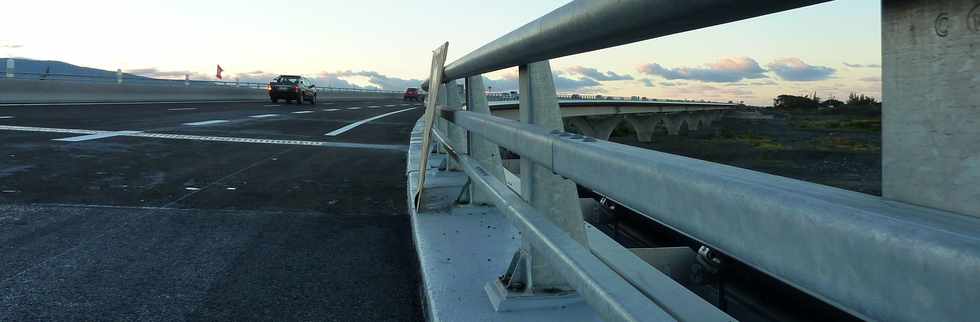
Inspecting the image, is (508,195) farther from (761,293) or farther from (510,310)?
(761,293)

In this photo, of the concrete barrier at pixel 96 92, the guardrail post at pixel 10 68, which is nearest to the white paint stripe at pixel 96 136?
the concrete barrier at pixel 96 92

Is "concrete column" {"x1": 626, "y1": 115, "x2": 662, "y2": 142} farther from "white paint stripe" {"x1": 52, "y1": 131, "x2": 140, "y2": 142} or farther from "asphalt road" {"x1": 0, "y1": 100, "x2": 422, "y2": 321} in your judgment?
"asphalt road" {"x1": 0, "y1": 100, "x2": 422, "y2": 321}

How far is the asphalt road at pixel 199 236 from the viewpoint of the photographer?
3084 mm

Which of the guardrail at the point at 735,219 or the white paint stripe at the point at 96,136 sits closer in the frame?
the guardrail at the point at 735,219

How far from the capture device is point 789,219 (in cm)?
87

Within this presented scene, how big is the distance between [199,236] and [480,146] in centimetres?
189

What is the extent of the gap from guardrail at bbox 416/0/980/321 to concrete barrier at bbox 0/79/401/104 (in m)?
26.3

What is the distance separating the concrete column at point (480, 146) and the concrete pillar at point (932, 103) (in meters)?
2.88

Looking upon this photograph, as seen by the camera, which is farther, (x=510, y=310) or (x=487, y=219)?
(x=487, y=219)

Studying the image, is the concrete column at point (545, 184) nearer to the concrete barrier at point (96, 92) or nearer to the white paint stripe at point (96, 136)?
the white paint stripe at point (96, 136)

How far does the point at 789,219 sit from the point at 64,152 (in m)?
9.63

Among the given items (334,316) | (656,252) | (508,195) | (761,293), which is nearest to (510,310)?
(508,195)

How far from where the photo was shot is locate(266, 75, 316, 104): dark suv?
38312 millimetres

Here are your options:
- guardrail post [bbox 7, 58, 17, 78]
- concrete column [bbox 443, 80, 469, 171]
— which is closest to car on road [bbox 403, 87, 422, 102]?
guardrail post [bbox 7, 58, 17, 78]
